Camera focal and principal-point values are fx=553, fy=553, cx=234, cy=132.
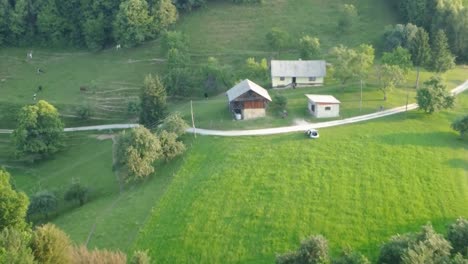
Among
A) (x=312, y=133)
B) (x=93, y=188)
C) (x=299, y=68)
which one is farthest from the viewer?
(x=299, y=68)

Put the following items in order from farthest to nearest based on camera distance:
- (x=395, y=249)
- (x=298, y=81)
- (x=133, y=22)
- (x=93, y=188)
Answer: (x=133, y=22) → (x=298, y=81) → (x=93, y=188) → (x=395, y=249)

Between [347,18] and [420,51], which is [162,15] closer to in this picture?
[347,18]

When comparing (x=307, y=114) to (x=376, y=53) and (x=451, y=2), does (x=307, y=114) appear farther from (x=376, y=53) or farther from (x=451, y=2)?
(x=451, y=2)

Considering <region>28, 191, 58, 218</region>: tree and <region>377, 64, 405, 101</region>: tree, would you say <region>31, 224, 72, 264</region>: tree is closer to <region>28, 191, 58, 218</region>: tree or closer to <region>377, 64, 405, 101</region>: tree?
<region>28, 191, 58, 218</region>: tree

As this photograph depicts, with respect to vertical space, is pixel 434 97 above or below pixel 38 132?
above

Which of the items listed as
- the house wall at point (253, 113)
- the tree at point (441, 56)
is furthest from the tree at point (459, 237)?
the tree at point (441, 56)

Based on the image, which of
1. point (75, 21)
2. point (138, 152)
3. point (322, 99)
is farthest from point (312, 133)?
point (75, 21)

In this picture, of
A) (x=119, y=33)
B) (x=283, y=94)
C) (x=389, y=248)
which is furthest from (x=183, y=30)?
(x=389, y=248)
